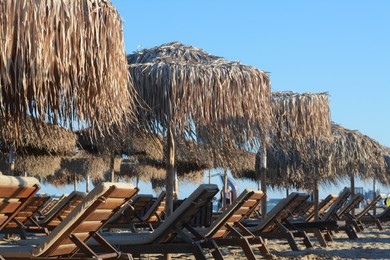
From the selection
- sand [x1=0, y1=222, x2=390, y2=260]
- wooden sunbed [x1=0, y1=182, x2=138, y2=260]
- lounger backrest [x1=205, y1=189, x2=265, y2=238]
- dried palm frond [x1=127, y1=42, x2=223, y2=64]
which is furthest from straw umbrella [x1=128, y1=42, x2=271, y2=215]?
wooden sunbed [x1=0, y1=182, x2=138, y2=260]

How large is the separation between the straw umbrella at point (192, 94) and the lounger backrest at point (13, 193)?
2.94 m

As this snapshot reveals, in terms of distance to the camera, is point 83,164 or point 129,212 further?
point 83,164

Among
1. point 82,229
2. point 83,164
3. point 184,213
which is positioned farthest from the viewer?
point 83,164

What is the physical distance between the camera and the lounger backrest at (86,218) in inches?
157

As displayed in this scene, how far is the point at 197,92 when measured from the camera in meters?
7.05

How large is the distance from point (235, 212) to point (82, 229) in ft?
7.46

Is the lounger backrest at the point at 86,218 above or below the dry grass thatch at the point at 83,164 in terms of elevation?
above

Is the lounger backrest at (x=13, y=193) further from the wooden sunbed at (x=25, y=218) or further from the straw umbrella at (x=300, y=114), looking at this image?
the straw umbrella at (x=300, y=114)

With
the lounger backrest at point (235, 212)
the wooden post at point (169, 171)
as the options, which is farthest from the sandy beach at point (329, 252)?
the lounger backrest at point (235, 212)

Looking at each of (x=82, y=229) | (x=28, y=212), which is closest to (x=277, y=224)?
(x=28, y=212)

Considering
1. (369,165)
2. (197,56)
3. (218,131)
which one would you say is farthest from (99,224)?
(369,165)

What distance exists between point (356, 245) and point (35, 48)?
6704mm

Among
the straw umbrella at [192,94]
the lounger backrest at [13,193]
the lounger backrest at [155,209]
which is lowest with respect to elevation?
the lounger backrest at [155,209]

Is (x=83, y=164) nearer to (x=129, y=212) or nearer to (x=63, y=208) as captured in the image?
(x=129, y=212)
